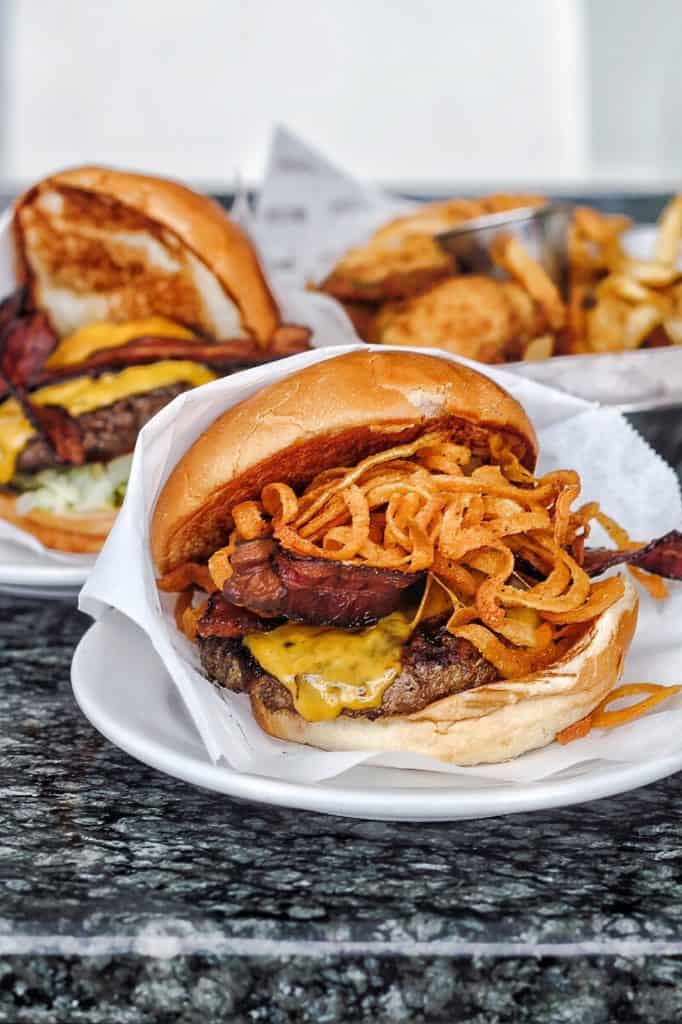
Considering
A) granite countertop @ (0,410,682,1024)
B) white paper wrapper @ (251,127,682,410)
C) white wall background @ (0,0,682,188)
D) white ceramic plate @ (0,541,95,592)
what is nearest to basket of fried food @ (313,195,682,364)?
white paper wrapper @ (251,127,682,410)

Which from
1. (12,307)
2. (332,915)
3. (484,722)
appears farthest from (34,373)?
(332,915)

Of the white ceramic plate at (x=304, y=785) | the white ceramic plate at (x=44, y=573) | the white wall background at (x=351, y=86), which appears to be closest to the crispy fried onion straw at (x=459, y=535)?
the white ceramic plate at (x=304, y=785)

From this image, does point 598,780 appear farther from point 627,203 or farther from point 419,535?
point 627,203

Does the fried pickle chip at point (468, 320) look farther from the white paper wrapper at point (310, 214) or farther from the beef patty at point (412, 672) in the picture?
the beef patty at point (412, 672)

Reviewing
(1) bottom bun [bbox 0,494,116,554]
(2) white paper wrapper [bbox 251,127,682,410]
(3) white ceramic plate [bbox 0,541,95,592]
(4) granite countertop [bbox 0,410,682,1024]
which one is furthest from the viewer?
(2) white paper wrapper [bbox 251,127,682,410]

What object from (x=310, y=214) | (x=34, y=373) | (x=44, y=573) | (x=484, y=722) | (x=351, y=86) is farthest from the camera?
(x=351, y=86)

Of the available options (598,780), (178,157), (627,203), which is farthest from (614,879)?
(178,157)

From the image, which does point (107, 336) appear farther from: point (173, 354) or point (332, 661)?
point (332, 661)

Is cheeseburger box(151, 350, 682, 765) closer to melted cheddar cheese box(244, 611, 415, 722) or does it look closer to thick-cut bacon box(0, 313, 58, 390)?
melted cheddar cheese box(244, 611, 415, 722)
